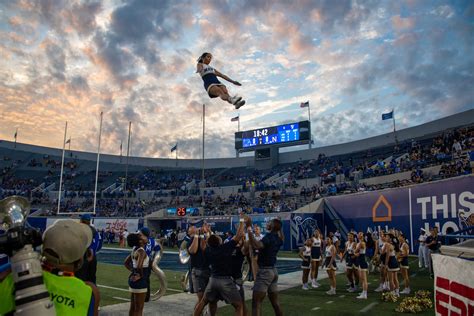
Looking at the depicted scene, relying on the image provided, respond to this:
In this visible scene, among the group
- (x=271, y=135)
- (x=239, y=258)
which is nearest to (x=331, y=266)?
(x=239, y=258)

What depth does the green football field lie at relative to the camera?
9.35 m

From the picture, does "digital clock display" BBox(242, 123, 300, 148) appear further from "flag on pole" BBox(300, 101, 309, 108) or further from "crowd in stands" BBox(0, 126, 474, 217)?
"crowd in stands" BBox(0, 126, 474, 217)

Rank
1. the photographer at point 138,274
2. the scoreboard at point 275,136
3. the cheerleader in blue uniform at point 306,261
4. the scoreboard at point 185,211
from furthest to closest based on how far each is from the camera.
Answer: the scoreboard at point 275,136, the scoreboard at point 185,211, the cheerleader in blue uniform at point 306,261, the photographer at point 138,274

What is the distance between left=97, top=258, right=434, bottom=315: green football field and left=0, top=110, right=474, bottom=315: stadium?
0.13 ft

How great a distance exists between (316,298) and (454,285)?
6904 millimetres

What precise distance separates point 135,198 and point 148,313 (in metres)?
40.9

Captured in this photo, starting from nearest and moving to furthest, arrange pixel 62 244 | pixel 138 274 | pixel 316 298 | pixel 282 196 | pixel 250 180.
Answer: pixel 62 244 → pixel 138 274 → pixel 316 298 → pixel 282 196 → pixel 250 180

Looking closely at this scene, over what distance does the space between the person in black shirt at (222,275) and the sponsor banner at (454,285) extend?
10.4 ft

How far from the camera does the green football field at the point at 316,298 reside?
30.7 ft

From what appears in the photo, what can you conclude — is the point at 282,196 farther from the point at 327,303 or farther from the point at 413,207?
the point at 327,303

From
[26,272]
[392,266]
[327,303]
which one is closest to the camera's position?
[26,272]

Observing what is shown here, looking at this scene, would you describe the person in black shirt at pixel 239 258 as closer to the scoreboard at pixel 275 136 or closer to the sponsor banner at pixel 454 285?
the sponsor banner at pixel 454 285

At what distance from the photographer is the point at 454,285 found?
4.71 meters

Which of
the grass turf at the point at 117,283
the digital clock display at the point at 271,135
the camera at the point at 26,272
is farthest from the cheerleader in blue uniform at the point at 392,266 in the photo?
the digital clock display at the point at 271,135
